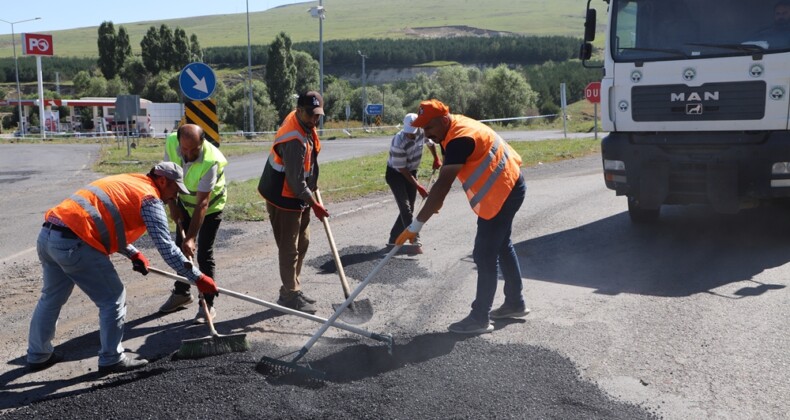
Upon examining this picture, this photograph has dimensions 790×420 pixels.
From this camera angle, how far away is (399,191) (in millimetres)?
8234

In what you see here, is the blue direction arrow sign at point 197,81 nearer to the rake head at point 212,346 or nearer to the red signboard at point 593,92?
the rake head at point 212,346

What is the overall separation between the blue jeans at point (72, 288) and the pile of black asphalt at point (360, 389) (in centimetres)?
36

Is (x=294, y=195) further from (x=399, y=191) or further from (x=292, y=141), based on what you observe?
(x=399, y=191)

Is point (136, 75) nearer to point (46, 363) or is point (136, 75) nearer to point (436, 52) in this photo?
point (436, 52)

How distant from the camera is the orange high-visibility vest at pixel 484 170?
17.8 ft

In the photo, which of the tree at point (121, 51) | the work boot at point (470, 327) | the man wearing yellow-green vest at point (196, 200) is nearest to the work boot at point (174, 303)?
the man wearing yellow-green vest at point (196, 200)

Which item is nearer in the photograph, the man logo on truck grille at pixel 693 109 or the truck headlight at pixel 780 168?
the truck headlight at pixel 780 168

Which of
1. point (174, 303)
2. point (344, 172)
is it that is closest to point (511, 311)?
point (174, 303)

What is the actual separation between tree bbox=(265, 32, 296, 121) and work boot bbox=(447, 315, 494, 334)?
54.5 meters

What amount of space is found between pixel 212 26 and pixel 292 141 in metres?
188

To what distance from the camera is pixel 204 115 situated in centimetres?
1109

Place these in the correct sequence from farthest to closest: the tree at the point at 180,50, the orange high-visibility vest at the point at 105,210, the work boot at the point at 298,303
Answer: the tree at the point at 180,50 → the work boot at the point at 298,303 → the orange high-visibility vest at the point at 105,210

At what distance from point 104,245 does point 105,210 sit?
0.82ft

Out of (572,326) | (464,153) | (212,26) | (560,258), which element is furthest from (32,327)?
(212,26)
